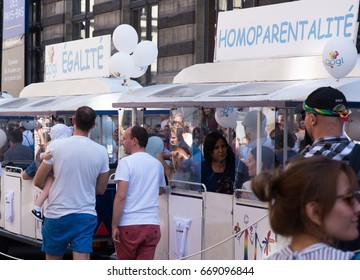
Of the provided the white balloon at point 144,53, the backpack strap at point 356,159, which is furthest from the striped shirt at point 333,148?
the white balloon at point 144,53

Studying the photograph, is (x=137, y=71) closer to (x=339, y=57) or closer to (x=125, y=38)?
(x=125, y=38)

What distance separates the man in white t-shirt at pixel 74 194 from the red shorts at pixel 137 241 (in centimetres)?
30

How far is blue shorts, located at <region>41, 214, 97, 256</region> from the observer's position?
7.10m

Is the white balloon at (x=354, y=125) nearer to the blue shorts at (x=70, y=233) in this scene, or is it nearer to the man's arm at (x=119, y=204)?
the man's arm at (x=119, y=204)

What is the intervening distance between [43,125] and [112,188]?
2.66 meters

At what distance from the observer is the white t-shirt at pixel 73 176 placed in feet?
23.3

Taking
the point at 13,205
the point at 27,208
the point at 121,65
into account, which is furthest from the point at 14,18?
the point at 27,208

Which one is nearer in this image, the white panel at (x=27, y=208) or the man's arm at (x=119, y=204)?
the man's arm at (x=119, y=204)

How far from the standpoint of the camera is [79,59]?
1362 cm

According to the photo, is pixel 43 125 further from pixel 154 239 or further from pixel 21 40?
pixel 21 40

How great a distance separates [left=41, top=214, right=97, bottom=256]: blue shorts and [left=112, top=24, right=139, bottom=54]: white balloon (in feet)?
17.4

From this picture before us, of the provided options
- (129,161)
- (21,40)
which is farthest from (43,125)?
(21,40)

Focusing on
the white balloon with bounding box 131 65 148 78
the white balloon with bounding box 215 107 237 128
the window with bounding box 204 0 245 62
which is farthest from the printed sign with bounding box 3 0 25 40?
the white balloon with bounding box 215 107 237 128

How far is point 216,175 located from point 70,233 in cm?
207
